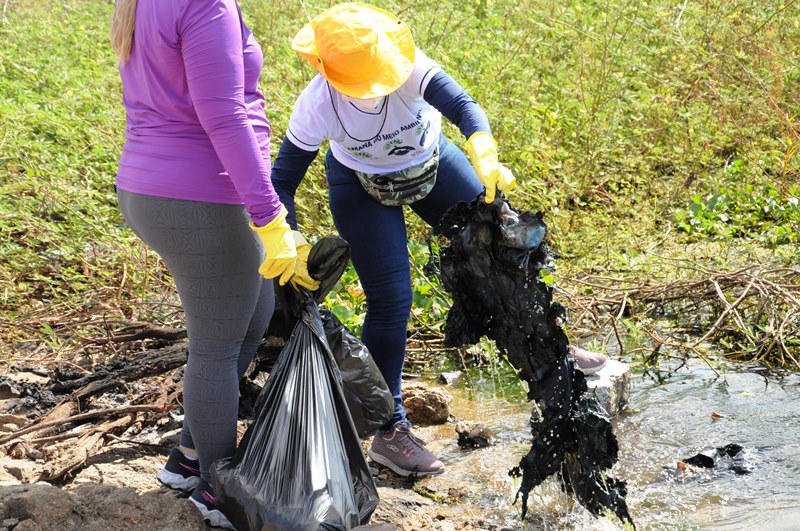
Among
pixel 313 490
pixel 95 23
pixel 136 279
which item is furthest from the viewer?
pixel 95 23

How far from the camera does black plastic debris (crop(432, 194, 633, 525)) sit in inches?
91.9

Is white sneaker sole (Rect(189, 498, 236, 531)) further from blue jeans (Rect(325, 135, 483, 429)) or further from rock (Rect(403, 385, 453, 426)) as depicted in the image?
rock (Rect(403, 385, 453, 426))

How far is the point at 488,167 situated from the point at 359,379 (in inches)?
28.2

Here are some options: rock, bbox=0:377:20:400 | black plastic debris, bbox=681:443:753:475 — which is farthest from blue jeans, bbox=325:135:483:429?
rock, bbox=0:377:20:400

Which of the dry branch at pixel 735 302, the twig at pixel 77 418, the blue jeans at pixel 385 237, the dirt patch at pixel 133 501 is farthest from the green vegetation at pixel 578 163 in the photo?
the dirt patch at pixel 133 501

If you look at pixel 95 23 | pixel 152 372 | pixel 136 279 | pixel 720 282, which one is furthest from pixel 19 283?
pixel 95 23

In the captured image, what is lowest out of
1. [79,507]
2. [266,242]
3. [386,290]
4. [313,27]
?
[79,507]

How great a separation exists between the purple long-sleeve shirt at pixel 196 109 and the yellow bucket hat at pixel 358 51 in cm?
30

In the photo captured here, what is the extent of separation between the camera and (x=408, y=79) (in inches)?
99.5

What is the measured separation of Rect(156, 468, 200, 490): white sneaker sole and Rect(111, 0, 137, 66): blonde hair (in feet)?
4.00

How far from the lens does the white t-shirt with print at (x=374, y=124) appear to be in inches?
100

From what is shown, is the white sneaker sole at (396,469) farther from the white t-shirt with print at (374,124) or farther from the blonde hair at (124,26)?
the blonde hair at (124,26)

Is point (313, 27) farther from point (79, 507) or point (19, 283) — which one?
point (19, 283)

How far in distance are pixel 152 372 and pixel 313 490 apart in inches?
60.4
